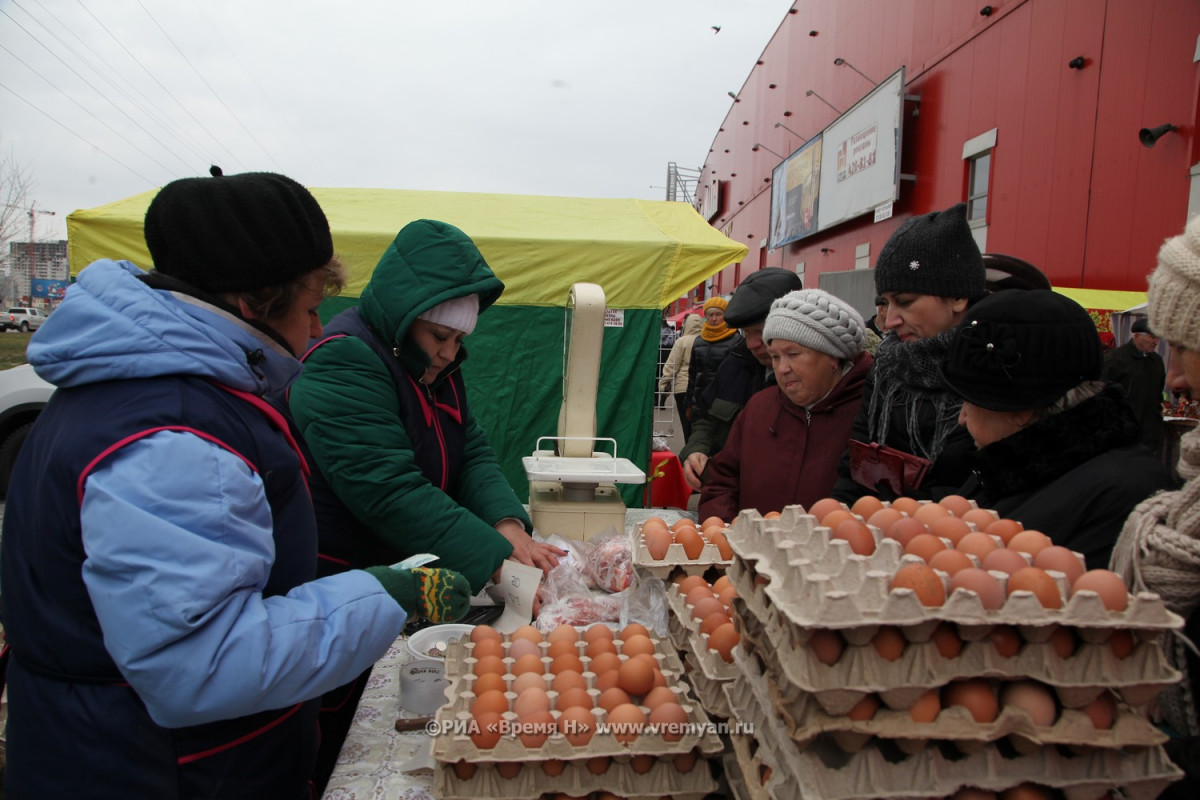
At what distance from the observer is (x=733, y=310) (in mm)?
3939

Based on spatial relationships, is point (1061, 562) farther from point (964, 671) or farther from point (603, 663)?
point (603, 663)

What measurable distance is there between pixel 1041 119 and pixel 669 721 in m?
9.80

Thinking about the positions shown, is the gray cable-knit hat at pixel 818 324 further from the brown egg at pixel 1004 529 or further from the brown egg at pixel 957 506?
the brown egg at pixel 1004 529

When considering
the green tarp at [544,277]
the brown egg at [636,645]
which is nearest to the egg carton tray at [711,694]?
the brown egg at [636,645]

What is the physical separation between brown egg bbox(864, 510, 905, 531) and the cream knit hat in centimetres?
63

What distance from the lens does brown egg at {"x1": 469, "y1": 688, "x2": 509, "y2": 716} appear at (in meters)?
1.39

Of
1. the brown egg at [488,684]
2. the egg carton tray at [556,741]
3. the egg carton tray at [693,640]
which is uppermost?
the egg carton tray at [693,640]

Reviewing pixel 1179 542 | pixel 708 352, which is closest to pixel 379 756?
pixel 1179 542

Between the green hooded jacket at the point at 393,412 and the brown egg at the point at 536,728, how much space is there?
36.2 inches

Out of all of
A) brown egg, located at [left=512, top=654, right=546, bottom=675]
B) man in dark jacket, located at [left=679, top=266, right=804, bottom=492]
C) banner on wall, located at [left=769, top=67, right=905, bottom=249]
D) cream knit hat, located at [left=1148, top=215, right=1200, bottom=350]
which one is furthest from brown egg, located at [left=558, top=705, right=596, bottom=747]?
banner on wall, located at [left=769, top=67, right=905, bottom=249]

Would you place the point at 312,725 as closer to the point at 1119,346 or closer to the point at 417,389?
the point at 417,389

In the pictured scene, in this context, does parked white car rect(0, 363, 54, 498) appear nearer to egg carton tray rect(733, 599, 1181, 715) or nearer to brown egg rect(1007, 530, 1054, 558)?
egg carton tray rect(733, 599, 1181, 715)

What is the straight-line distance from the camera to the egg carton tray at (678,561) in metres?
2.03

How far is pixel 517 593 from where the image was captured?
222 centimetres
